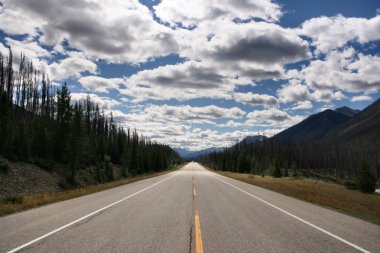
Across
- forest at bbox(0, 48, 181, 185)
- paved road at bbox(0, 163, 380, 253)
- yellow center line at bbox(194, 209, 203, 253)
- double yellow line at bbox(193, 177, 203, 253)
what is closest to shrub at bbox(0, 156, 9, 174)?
forest at bbox(0, 48, 181, 185)

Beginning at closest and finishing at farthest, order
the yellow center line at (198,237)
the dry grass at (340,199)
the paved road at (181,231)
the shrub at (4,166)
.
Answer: the yellow center line at (198,237)
the paved road at (181,231)
the dry grass at (340,199)
the shrub at (4,166)

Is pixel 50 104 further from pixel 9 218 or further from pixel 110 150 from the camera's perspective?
pixel 9 218

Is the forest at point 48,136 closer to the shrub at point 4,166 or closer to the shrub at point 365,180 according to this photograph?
the shrub at point 4,166

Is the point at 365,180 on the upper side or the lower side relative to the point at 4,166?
lower

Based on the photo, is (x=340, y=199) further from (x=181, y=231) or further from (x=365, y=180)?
Result: (x=365, y=180)

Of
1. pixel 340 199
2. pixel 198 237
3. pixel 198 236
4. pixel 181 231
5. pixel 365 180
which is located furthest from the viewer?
pixel 365 180

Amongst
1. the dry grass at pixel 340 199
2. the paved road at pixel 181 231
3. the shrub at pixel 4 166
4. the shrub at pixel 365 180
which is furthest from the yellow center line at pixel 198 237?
the shrub at pixel 365 180

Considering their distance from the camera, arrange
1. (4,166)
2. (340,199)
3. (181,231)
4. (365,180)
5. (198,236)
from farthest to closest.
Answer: (365,180) → (4,166) → (340,199) → (181,231) → (198,236)

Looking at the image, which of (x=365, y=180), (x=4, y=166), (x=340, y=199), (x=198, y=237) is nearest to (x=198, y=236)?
(x=198, y=237)

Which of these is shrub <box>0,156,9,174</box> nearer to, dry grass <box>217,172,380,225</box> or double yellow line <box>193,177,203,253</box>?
dry grass <box>217,172,380,225</box>

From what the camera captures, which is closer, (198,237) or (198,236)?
(198,237)

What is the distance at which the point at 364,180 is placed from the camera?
1758 inches

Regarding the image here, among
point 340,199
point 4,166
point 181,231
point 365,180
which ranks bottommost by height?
point 365,180

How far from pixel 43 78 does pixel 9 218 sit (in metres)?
87.4
